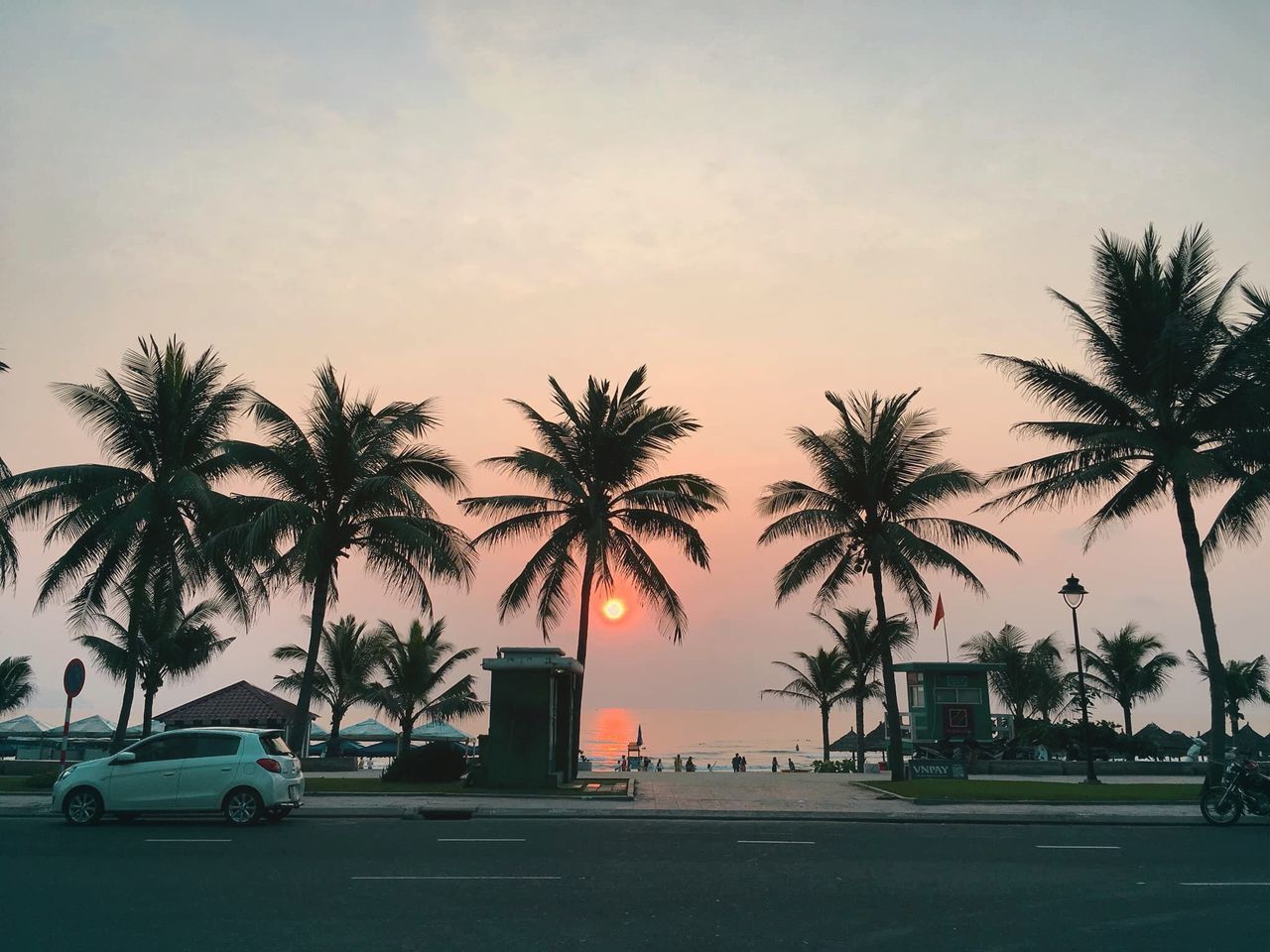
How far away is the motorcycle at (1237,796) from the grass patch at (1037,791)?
325cm

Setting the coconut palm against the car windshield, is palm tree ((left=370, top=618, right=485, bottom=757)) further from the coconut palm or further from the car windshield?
the car windshield

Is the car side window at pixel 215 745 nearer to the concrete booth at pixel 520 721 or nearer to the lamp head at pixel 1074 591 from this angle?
the concrete booth at pixel 520 721

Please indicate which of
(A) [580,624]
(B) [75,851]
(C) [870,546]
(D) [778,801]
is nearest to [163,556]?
(A) [580,624]

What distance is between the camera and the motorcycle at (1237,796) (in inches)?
711

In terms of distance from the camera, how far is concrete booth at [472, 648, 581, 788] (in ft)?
78.3

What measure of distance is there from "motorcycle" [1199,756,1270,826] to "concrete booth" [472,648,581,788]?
1340 cm

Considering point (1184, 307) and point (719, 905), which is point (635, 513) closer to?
point (1184, 307)

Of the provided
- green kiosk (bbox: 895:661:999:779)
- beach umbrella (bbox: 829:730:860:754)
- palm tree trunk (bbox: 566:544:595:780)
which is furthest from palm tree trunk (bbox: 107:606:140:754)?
beach umbrella (bbox: 829:730:860:754)

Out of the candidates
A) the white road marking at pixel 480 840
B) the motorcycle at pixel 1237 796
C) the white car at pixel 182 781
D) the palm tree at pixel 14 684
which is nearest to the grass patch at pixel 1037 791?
the motorcycle at pixel 1237 796

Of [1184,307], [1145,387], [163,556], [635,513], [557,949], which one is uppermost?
[1184,307]

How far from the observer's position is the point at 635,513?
30.6 meters

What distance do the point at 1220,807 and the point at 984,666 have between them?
625 inches

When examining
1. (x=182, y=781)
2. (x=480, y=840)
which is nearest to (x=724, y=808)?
(x=480, y=840)

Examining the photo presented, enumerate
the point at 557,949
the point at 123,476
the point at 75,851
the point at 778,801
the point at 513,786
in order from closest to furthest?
the point at 557,949 → the point at 75,851 → the point at 778,801 → the point at 513,786 → the point at 123,476
